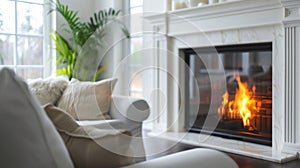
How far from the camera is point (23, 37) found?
4684 millimetres

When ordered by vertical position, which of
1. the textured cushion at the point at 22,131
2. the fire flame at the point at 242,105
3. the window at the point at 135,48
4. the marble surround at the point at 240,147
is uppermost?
the window at the point at 135,48

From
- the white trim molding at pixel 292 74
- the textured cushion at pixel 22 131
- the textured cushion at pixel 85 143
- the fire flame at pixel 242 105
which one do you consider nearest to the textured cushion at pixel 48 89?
the fire flame at pixel 242 105

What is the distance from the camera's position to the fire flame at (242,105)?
343cm

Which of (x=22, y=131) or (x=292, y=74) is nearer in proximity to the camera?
(x=22, y=131)

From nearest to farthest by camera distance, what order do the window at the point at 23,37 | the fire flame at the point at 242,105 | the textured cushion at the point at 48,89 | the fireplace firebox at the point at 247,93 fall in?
the textured cushion at the point at 48,89
the fireplace firebox at the point at 247,93
the fire flame at the point at 242,105
the window at the point at 23,37

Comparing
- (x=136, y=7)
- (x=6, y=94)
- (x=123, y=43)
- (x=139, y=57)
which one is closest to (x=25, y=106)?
(x=6, y=94)

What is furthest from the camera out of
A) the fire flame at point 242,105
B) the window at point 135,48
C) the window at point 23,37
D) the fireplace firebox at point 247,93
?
the window at point 23,37

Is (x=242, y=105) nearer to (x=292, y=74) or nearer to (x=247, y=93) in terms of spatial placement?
(x=247, y=93)

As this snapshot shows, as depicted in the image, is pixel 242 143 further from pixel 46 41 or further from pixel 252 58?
pixel 46 41

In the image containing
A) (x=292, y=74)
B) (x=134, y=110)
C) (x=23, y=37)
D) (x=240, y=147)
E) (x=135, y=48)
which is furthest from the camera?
(x=23, y=37)

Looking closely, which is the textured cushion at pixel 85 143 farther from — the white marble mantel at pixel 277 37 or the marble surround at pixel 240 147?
the marble surround at pixel 240 147

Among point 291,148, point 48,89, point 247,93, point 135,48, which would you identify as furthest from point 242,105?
point 135,48

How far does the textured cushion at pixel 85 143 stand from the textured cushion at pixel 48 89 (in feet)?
7.25

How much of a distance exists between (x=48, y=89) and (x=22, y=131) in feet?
8.34
